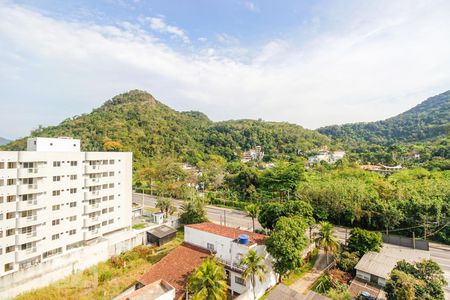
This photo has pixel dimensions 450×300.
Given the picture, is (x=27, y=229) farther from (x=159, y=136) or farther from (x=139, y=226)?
(x=159, y=136)

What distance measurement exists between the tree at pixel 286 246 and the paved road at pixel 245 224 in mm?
12696

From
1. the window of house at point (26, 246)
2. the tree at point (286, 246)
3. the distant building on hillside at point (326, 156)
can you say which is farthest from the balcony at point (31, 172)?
the distant building on hillside at point (326, 156)

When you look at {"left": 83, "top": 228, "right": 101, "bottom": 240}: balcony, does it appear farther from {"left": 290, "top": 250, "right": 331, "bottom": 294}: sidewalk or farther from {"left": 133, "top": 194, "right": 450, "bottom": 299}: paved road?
{"left": 290, "top": 250, "right": 331, "bottom": 294}: sidewalk

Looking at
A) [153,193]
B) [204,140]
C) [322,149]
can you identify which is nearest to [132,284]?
[153,193]

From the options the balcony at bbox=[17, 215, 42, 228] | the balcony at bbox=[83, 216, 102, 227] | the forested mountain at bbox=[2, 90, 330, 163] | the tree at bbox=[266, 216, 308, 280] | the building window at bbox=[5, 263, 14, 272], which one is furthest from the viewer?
the forested mountain at bbox=[2, 90, 330, 163]

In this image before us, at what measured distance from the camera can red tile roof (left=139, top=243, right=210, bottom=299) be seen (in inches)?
826

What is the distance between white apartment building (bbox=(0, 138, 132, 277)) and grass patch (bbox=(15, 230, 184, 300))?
335cm

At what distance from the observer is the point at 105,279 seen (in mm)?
24109

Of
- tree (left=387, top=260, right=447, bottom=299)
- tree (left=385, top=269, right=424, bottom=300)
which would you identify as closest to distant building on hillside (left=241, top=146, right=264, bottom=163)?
tree (left=387, top=260, right=447, bottom=299)

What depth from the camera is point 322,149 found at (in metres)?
123

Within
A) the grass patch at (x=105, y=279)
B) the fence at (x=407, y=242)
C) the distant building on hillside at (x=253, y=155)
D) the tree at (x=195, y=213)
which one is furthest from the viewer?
the distant building on hillside at (x=253, y=155)

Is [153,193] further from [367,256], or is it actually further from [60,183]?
[367,256]

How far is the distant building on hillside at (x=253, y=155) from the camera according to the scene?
113300 mm

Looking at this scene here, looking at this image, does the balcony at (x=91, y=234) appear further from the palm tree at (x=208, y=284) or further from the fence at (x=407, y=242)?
the fence at (x=407, y=242)
